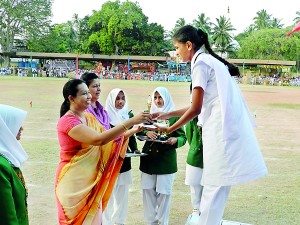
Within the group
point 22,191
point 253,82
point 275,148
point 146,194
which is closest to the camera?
point 22,191

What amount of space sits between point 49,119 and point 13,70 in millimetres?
43086

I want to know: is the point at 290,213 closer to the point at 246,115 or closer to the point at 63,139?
the point at 246,115

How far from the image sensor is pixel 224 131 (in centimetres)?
263

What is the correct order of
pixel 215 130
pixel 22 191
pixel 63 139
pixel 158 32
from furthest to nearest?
pixel 158 32
pixel 63 139
pixel 215 130
pixel 22 191

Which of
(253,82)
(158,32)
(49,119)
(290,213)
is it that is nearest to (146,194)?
(290,213)

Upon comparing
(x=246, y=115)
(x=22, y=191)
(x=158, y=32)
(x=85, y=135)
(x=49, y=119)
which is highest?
(x=158, y=32)

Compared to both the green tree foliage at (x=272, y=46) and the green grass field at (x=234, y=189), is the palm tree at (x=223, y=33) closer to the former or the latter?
the green tree foliage at (x=272, y=46)

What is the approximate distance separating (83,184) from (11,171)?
1.04 metres

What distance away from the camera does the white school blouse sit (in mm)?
2650

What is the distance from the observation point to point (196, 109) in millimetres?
2742

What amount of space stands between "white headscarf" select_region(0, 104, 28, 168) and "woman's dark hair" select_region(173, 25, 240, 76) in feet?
4.45

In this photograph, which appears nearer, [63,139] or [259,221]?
[63,139]

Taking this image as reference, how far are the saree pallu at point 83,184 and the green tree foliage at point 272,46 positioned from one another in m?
59.3

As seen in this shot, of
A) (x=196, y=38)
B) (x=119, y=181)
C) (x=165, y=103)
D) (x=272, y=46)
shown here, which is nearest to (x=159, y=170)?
(x=119, y=181)
